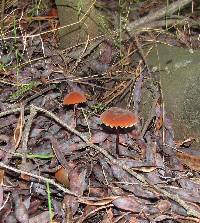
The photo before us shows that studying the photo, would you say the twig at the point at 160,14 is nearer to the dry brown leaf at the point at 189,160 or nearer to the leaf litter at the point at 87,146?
the leaf litter at the point at 87,146

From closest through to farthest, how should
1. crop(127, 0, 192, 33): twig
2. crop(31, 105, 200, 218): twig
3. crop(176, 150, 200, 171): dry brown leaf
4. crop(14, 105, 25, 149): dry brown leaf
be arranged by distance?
crop(31, 105, 200, 218): twig < crop(14, 105, 25, 149): dry brown leaf < crop(176, 150, 200, 171): dry brown leaf < crop(127, 0, 192, 33): twig

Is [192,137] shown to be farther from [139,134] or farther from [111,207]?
[111,207]

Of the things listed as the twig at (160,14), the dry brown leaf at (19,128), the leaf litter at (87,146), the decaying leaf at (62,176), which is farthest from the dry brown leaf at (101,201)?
the twig at (160,14)

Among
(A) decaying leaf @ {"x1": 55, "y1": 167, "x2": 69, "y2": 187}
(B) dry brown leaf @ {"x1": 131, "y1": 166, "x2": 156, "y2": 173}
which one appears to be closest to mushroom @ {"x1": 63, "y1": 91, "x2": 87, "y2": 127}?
(A) decaying leaf @ {"x1": 55, "y1": 167, "x2": 69, "y2": 187}

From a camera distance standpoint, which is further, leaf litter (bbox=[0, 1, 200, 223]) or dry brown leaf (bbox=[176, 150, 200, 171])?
dry brown leaf (bbox=[176, 150, 200, 171])

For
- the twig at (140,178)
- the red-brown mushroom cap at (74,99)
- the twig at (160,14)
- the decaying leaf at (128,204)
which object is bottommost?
the decaying leaf at (128,204)

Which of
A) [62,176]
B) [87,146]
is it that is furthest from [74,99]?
[62,176]

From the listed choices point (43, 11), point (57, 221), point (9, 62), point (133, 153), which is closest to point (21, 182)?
point (57, 221)

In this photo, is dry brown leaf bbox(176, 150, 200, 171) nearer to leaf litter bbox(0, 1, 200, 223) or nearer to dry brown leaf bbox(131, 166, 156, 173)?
leaf litter bbox(0, 1, 200, 223)
